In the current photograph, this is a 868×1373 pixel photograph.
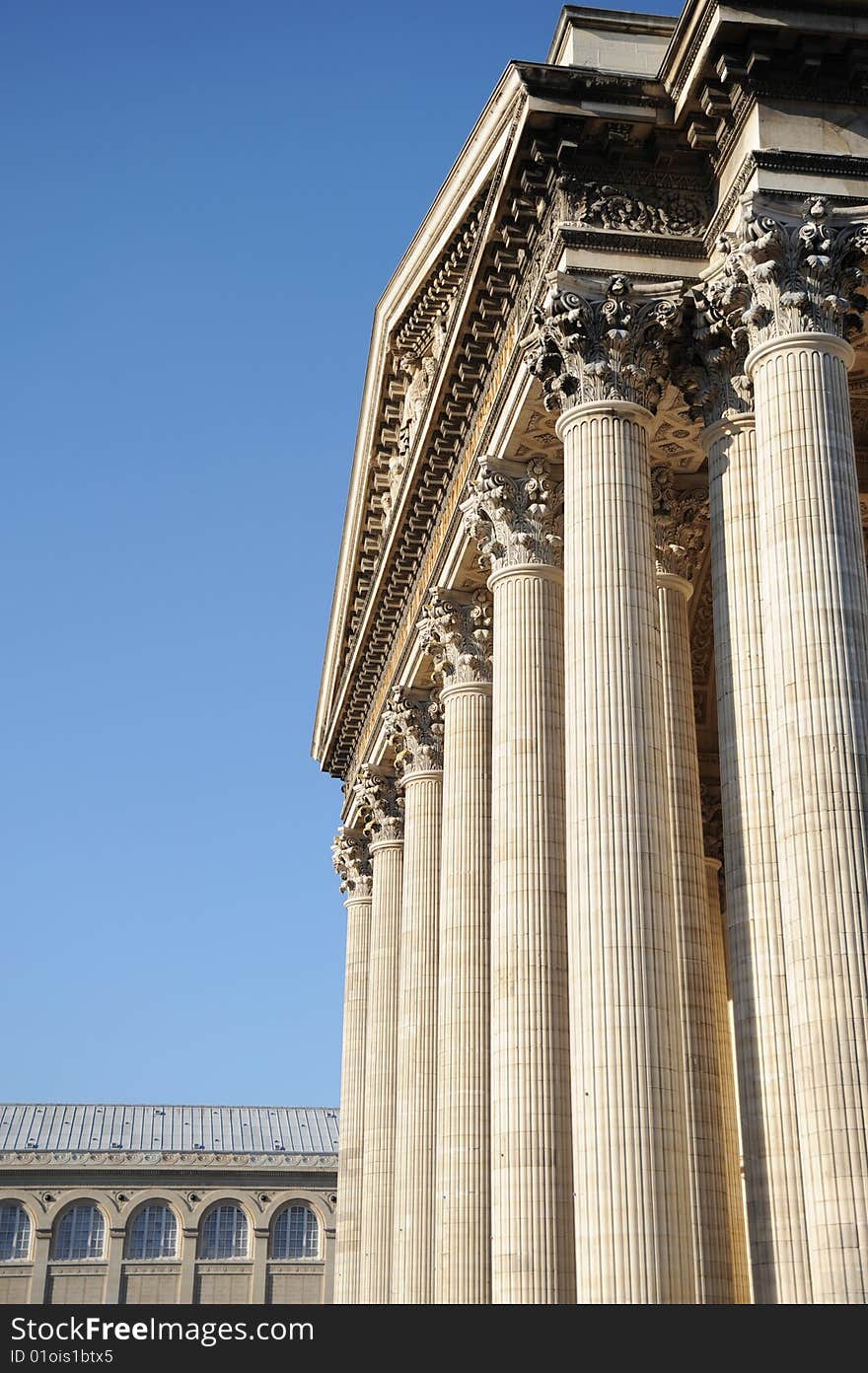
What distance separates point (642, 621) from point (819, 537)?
3.91 m

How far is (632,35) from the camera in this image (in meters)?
A: 31.7

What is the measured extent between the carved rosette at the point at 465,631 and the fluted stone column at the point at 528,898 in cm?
529

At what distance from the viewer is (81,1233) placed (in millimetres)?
104375

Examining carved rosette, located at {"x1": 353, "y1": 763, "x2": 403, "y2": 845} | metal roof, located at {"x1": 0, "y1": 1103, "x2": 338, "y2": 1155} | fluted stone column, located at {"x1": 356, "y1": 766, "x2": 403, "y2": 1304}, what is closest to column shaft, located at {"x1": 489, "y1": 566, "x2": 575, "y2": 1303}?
fluted stone column, located at {"x1": 356, "y1": 766, "x2": 403, "y2": 1304}

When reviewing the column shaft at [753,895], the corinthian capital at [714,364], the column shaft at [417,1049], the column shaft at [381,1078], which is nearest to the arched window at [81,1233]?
the column shaft at [381,1078]

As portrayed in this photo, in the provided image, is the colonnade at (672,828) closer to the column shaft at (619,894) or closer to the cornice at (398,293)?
the column shaft at (619,894)

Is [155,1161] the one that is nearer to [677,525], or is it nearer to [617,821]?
[677,525]

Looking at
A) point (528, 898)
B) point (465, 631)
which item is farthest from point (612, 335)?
point (465, 631)

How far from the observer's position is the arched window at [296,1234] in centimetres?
10594

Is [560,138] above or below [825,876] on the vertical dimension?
above

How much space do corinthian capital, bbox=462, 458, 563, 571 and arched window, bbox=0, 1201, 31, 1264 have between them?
3244 inches

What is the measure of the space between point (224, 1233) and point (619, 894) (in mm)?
87129
